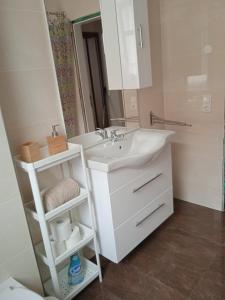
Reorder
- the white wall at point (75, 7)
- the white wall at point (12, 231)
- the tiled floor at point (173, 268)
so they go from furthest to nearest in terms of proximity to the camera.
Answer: the tiled floor at point (173, 268) → the white wall at point (75, 7) → the white wall at point (12, 231)

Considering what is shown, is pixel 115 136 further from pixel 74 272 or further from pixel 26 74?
pixel 74 272

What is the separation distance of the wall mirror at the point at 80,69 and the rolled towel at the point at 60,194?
378 millimetres

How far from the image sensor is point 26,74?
146 centimetres

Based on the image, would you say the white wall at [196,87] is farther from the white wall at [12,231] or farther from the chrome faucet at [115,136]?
the white wall at [12,231]

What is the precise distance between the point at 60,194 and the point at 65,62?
847mm

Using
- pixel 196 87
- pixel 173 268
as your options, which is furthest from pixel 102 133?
pixel 173 268

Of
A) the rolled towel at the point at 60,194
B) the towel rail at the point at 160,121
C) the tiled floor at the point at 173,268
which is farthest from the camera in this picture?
the towel rail at the point at 160,121

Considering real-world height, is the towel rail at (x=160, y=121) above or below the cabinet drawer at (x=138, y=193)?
above

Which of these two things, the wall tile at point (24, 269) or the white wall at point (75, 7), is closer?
the wall tile at point (24, 269)

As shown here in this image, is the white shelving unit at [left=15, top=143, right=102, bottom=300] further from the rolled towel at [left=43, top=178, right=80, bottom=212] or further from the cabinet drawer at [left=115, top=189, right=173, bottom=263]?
the cabinet drawer at [left=115, top=189, right=173, bottom=263]

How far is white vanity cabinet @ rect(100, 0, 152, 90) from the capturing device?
1.80m

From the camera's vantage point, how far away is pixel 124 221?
1.72 metres

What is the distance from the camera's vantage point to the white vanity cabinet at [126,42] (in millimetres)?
1798

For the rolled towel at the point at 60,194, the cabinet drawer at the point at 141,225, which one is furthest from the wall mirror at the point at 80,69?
the cabinet drawer at the point at 141,225
